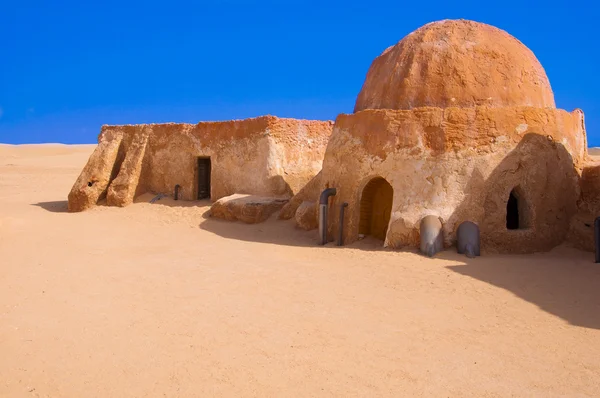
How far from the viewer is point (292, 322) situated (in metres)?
5.73

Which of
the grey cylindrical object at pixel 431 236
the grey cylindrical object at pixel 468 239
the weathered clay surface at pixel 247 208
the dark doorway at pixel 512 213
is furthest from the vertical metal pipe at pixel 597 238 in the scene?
the weathered clay surface at pixel 247 208

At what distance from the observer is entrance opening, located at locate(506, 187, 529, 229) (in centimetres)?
925

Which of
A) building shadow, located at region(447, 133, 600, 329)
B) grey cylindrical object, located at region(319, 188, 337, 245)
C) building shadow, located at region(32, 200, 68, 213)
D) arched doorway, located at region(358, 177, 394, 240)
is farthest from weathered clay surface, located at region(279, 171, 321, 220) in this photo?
building shadow, located at region(32, 200, 68, 213)

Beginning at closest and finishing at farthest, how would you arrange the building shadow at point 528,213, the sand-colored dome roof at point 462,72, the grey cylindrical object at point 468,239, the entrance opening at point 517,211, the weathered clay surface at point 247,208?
the building shadow at point 528,213
the grey cylindrical object at point 468,239
the entrance opening at point 517,211
the sand-colored dome roof at point 462,72
the weathered clay surface at point 247,208

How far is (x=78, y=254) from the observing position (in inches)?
372

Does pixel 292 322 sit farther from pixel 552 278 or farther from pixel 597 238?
pixel 597 238

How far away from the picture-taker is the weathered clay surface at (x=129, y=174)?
1594 cm

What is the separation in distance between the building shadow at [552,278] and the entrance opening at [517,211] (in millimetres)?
723

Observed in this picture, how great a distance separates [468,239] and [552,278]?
1.59m

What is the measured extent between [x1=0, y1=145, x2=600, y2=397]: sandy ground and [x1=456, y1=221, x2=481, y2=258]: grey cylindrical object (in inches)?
7.0

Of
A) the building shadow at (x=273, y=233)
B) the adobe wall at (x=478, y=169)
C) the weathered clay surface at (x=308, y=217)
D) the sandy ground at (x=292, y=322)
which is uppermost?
the adobe wall at (x=478, y=169)

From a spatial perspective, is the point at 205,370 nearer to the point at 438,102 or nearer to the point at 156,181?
the point at 438,102

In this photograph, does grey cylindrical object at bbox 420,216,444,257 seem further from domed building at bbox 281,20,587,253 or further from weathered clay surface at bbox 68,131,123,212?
weathered clay surface at bbox 68,131,123,212

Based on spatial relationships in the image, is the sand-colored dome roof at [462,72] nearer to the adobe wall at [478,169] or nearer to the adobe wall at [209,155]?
the adobe wall at [478,169]
